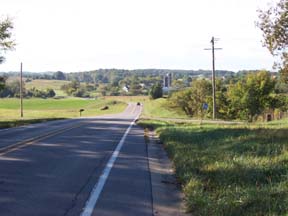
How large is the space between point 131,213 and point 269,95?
285 feet

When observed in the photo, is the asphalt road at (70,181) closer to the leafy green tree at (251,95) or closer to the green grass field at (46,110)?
the green grass field at (46,110)

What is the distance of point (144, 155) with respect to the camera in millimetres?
16375

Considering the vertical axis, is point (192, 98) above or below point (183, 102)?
above

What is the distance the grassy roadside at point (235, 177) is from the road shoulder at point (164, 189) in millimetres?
185

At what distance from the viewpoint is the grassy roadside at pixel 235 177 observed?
25.0 ft

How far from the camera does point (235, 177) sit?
387 inches

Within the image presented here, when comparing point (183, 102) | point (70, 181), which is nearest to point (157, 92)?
point (183, 102)

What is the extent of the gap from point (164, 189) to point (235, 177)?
53.8 inches

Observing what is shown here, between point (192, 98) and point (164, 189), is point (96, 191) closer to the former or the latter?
point (164, 189)

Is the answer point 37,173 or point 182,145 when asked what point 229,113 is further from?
point 37,173

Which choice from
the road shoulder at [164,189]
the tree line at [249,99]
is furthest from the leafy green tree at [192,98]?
the road shoulder at [164,189]

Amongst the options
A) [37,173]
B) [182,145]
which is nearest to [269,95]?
[182,145]

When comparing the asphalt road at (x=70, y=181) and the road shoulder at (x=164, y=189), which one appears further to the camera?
the road shoulder at (x=164, y=189)

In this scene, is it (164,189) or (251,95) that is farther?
(251,95)
